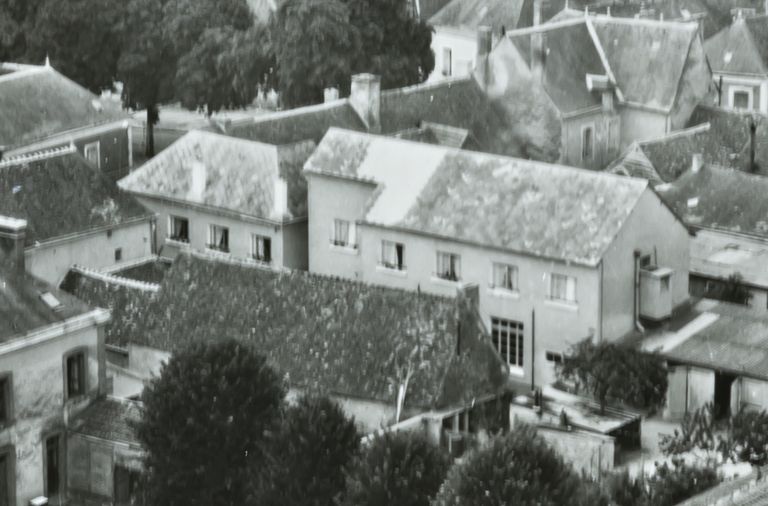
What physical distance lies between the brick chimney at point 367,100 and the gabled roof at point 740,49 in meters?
28.6

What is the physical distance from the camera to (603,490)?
55.6 m

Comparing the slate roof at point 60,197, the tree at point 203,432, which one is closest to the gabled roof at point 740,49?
the slate roof at point 60,197

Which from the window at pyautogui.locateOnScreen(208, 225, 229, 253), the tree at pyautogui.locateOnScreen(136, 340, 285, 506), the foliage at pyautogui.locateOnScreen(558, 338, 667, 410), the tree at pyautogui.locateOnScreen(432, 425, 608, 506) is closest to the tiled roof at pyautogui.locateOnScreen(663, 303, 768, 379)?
the foliage at pyautogui.locateOnScreen(558, 338, 667, 410)

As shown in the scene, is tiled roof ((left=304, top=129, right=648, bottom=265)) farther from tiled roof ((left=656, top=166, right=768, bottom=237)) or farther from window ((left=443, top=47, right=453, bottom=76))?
window ((left=443, top=47, right=453, bottom=76))

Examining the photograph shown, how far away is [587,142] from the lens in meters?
96.7

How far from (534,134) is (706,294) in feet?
64.6

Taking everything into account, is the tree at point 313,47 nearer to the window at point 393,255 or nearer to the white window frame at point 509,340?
the window at point 393,255

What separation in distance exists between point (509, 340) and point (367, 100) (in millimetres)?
21512

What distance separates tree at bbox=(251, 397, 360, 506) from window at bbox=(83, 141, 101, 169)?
41252 mm

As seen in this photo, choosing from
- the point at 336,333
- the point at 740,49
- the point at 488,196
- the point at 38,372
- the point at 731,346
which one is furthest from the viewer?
the point at 740,49

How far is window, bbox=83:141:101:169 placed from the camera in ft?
319

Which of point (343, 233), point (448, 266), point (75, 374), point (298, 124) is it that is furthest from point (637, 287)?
point (298, 124)

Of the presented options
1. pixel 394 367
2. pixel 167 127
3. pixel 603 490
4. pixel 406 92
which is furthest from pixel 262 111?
pixel 603 490

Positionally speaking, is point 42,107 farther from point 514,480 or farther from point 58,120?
point 514,480
